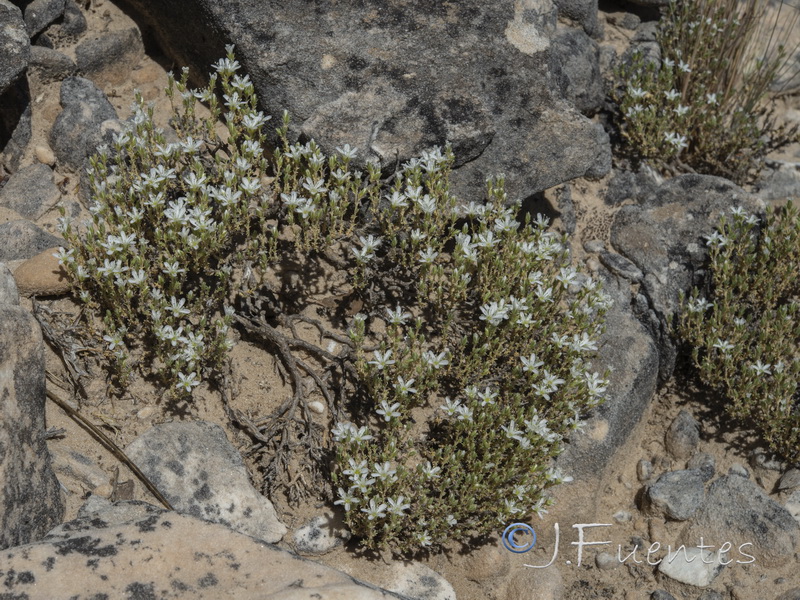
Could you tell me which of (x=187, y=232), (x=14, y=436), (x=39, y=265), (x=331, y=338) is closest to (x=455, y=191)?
(x=331, y=338)

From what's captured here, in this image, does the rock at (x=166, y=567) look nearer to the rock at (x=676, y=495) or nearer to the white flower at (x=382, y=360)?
the white flower at (x=382, y=360)

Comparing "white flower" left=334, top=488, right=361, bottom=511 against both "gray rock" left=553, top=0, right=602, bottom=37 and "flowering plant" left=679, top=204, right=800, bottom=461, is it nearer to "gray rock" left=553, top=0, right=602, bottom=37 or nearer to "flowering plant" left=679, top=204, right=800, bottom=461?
"flowering plant" left=679, top=204, right=800, bottom=461

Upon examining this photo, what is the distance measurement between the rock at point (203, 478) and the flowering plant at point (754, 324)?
3.16 m

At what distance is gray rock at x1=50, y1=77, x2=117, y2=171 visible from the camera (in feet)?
17.7

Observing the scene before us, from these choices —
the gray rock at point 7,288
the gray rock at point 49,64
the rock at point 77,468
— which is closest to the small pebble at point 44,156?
the gray rock at point 49,64

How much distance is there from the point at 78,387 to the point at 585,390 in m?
3.01

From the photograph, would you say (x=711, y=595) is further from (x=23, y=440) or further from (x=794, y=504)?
(x=23, y=440)

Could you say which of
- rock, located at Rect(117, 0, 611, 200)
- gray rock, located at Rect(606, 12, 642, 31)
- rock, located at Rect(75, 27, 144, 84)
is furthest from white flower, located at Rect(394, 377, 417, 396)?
gray rock, located at Rect(606, 12, 642, 31)

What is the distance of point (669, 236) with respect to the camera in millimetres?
6195

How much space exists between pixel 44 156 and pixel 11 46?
29.0 inches

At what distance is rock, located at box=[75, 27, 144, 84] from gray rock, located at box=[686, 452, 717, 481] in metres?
5.00

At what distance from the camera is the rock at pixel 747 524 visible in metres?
5.14

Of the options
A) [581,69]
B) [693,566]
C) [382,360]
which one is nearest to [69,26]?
[382,360]

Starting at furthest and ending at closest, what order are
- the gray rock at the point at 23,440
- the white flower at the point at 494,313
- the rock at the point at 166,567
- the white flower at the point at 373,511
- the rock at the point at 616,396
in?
the rock at the point at 616,396
the white flower at the point at 494,313
the white flower at the point at 373,511
the gray rock at the point at 23,440
the rock at the point at 166,567
